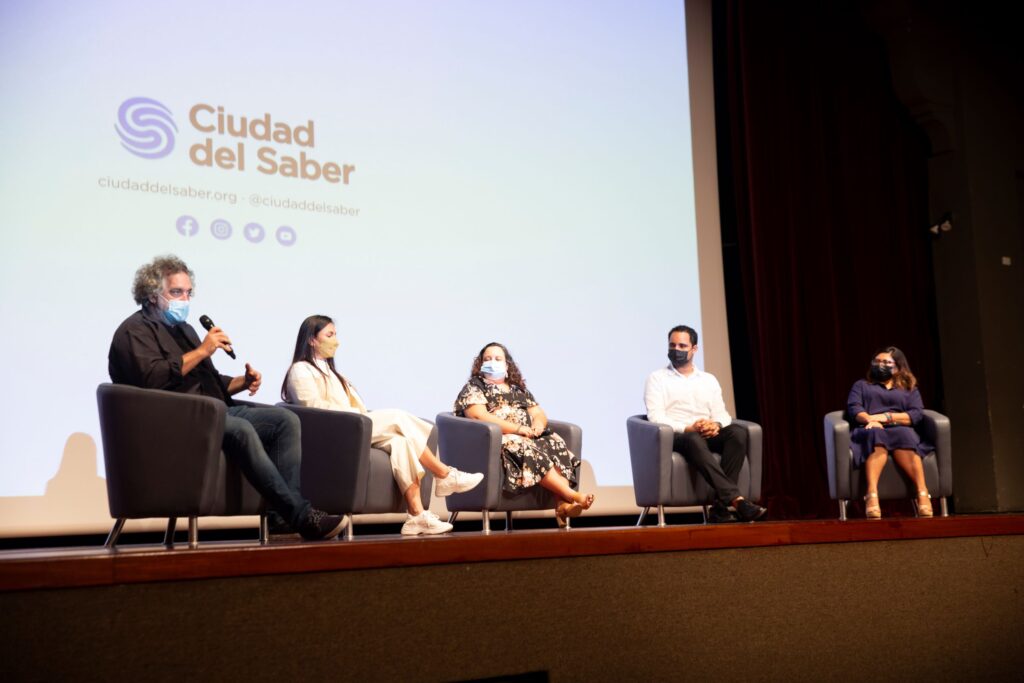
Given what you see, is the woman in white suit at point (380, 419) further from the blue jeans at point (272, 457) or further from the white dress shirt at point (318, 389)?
the blue jeans at point (272, 457)

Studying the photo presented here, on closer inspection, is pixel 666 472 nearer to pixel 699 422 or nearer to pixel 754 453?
pixel 699 422

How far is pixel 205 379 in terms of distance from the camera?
3531 mm

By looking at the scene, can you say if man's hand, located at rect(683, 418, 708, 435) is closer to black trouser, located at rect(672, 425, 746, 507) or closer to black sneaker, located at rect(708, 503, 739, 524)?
black trouser, located at rect(672, 425, 746, 507)

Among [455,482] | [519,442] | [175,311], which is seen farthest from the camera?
[519,442]

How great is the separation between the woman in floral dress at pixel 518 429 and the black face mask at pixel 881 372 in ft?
5.86

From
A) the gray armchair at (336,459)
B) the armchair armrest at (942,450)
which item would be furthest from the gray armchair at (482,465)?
the armchair armrest at (942,450)

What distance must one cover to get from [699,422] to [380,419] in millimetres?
1594

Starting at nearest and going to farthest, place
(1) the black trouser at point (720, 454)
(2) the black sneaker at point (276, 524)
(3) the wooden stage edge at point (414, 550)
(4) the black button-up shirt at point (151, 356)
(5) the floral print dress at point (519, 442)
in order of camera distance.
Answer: (3) the wooden stage edge at point (414, 550), (4) the black button-up shirt at point (151, 356), (2) the black sneaker at point (276, 524), (5) the floral print dress at point (519, 442), (1) the black trouser at point (720, 454)

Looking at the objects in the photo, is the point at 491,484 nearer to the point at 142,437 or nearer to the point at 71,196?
the point at 142,437

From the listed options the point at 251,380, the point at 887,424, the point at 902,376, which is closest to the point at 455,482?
Answer: the point at 251,380

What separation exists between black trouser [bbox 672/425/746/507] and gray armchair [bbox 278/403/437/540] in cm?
162

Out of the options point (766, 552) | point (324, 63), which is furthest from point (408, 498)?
point (324, 63)

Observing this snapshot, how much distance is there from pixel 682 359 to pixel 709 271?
40.5 inches

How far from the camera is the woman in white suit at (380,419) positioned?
3.99m
